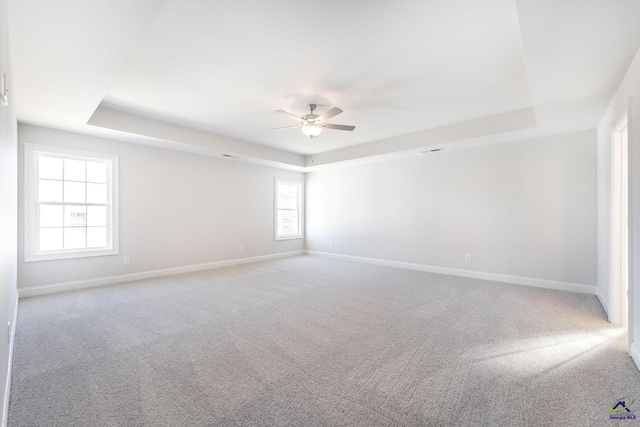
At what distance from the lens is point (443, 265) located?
5586 millimetres

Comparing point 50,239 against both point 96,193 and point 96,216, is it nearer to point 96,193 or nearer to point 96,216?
point 96,216

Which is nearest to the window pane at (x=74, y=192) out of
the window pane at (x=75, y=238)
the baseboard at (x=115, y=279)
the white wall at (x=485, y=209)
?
the window pane at (x=75, y=238)

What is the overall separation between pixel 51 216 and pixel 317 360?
15.4ft

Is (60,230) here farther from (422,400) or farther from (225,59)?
(422,400)

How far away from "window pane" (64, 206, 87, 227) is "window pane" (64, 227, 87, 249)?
→ 0.08 meters

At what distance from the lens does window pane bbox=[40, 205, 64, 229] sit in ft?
13.8

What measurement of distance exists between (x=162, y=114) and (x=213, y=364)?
382 cm

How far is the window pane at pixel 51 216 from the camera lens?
13.8 ft

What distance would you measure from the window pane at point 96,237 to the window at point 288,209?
3.71 meters

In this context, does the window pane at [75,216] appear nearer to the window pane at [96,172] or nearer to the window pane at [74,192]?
the window pane at [74,192]

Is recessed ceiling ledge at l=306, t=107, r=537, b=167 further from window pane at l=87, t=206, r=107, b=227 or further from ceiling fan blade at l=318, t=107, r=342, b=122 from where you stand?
window pane at l=87, t=206, r=107, b=227

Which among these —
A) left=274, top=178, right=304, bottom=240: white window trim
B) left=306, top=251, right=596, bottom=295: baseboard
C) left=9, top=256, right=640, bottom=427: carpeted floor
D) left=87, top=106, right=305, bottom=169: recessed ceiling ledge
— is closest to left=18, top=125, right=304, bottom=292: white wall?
left=274, top=178, right=304, bottom=240: white window trim

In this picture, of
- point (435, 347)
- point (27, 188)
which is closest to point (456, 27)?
point (435, 347)

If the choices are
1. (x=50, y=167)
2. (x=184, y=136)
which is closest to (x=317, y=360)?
(x=184, y=136)
